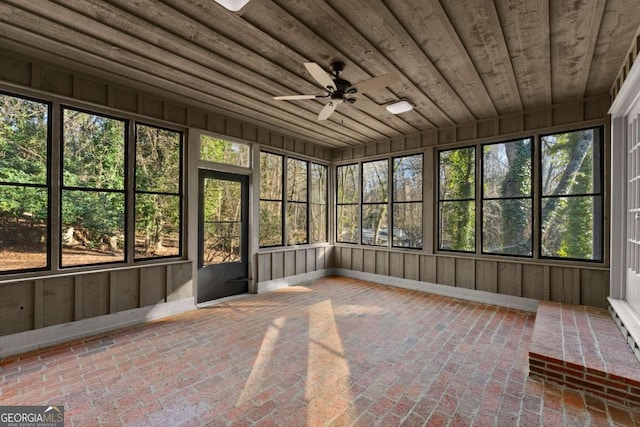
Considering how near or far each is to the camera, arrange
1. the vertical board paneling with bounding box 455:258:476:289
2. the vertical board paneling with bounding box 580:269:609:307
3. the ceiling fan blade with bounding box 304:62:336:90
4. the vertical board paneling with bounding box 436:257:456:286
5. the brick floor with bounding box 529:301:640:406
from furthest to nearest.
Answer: the vertical board paneling with bounding box 436:257:456:286 < the vertical board paneling with bounding box 455:258:476:289 < the vertical board paneling with bounding box 580:269:609:307 < the ceiling fan blade with bounding box 304:62:336:90 < the brick floor with bounding box 529:301:640:406

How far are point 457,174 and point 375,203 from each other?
73.5 inches

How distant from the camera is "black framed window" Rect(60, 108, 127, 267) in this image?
3.55 m

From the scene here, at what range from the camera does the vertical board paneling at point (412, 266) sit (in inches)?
235

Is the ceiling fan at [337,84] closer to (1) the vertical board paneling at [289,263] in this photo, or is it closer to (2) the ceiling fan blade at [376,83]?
(2) the ceiling fan blade at [376,83]

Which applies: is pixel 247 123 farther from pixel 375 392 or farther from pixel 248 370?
pixel 375 392

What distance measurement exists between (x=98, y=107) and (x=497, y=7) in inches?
178

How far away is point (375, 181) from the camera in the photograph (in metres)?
6.76

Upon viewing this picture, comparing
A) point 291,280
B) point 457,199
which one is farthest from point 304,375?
point 457,199

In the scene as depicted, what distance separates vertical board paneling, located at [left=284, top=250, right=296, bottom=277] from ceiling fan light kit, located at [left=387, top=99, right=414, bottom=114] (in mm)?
3543

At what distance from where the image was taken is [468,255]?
5.31 m

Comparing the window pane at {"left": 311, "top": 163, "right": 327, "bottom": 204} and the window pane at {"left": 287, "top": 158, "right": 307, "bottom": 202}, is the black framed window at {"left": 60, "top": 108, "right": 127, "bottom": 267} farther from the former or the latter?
the window pane at {"left": 311, "top": 163, "right": 327, "bottom": 204}

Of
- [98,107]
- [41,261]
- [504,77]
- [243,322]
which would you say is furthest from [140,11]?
[504,77]

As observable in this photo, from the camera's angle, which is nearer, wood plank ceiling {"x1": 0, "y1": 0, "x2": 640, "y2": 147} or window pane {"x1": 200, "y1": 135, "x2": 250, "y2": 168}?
wood plank ceiling {"x1": 0, "y1": 0, "x2": 640, "y2": 147}

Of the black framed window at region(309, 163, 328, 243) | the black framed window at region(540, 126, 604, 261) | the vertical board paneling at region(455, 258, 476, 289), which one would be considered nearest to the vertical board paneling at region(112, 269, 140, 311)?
the black framed window at region(309, 163, 328, 243)
